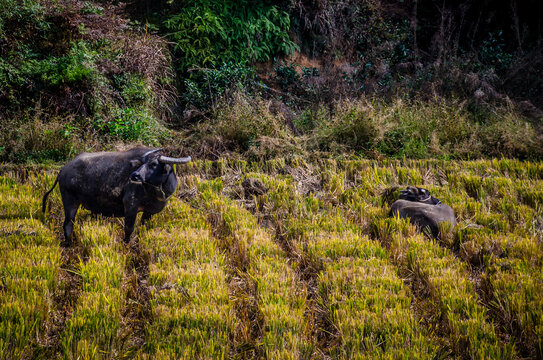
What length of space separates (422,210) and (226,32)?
21.6ft

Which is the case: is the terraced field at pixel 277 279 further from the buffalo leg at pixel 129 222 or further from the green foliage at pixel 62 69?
the green foliage at pixel 62 69

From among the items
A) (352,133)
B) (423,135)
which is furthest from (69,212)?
(423,135)

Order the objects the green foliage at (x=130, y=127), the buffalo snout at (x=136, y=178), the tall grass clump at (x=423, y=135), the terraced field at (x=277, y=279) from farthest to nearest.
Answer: the green foliage at (x=130, y=127) → the tall grass clump at (x=423, y=135) → the buffalo snout at (x=136, y=178) → the terraced field at (x=277, y=279)

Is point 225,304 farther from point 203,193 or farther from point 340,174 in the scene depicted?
point 340,174

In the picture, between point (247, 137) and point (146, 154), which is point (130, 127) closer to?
point (247, 137)

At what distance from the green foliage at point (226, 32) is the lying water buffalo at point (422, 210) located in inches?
213

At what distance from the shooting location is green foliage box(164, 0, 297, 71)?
8.09 metres

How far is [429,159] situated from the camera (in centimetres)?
548

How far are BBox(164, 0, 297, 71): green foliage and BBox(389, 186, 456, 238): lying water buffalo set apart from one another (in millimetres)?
5400

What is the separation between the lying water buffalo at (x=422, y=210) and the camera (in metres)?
3.70

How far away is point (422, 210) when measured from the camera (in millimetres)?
3783

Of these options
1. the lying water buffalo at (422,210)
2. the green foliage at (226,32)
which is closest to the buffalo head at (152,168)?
the lying water buffalo at (422,210)

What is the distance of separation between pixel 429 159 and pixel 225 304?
416 centimetres

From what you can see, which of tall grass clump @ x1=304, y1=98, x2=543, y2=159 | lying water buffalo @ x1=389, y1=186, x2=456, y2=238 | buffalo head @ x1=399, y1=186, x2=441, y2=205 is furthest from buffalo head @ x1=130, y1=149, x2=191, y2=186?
tall grass clump @ x1=304, y1=98, x2=543, y2=159
